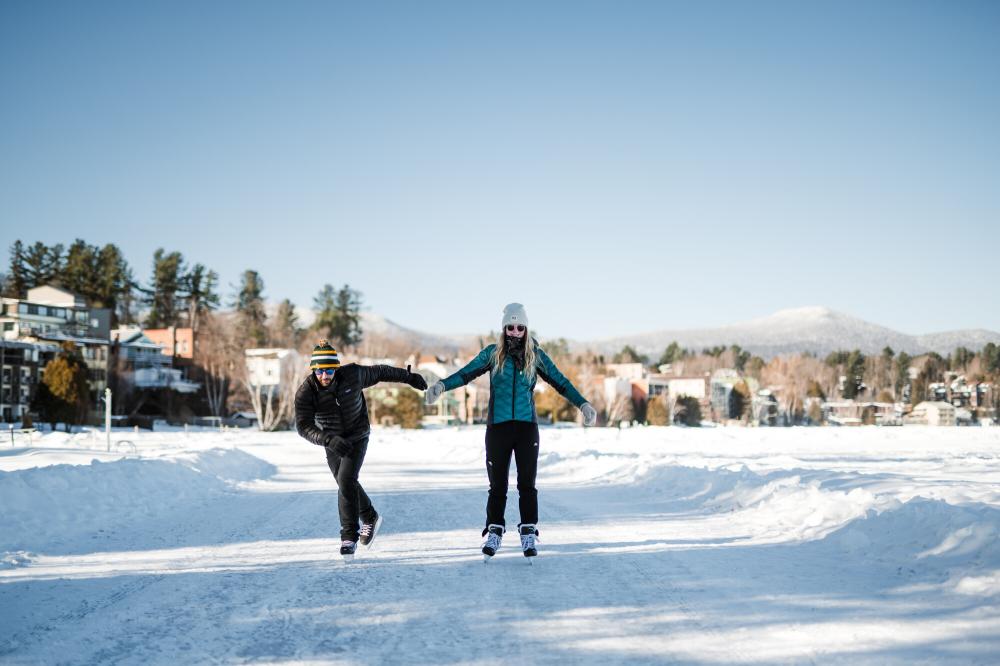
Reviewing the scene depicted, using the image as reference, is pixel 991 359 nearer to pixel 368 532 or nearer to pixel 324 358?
pixel 368 532

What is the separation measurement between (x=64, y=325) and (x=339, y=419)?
7877 centimetres

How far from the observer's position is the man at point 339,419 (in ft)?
23.1

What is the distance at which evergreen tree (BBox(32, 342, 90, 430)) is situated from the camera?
183 ft

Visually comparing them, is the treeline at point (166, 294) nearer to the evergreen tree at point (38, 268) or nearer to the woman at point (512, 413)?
the evergreen tree at point (38, 268)

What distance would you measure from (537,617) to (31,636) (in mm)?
2799

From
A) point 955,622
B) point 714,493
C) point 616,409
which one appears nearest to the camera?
point 955,622

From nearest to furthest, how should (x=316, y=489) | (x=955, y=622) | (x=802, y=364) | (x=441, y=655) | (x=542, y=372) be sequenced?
(x=441, y=655)
(x=955, y=622)
(x=542, y=372)
(x=316, y=489)
(x=802, y=364)

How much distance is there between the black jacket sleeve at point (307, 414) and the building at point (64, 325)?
6970cm

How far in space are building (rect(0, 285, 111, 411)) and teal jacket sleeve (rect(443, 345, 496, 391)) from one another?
2768 inches

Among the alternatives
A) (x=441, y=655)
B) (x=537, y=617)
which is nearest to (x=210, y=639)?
(x=441, y=655)

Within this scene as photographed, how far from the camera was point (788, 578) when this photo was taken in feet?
19.2

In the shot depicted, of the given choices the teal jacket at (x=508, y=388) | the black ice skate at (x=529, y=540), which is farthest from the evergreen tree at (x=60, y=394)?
the black ice skate at (x=529, y=540)

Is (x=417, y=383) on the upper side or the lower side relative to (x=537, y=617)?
upper

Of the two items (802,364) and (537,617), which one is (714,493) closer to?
(537,617)
